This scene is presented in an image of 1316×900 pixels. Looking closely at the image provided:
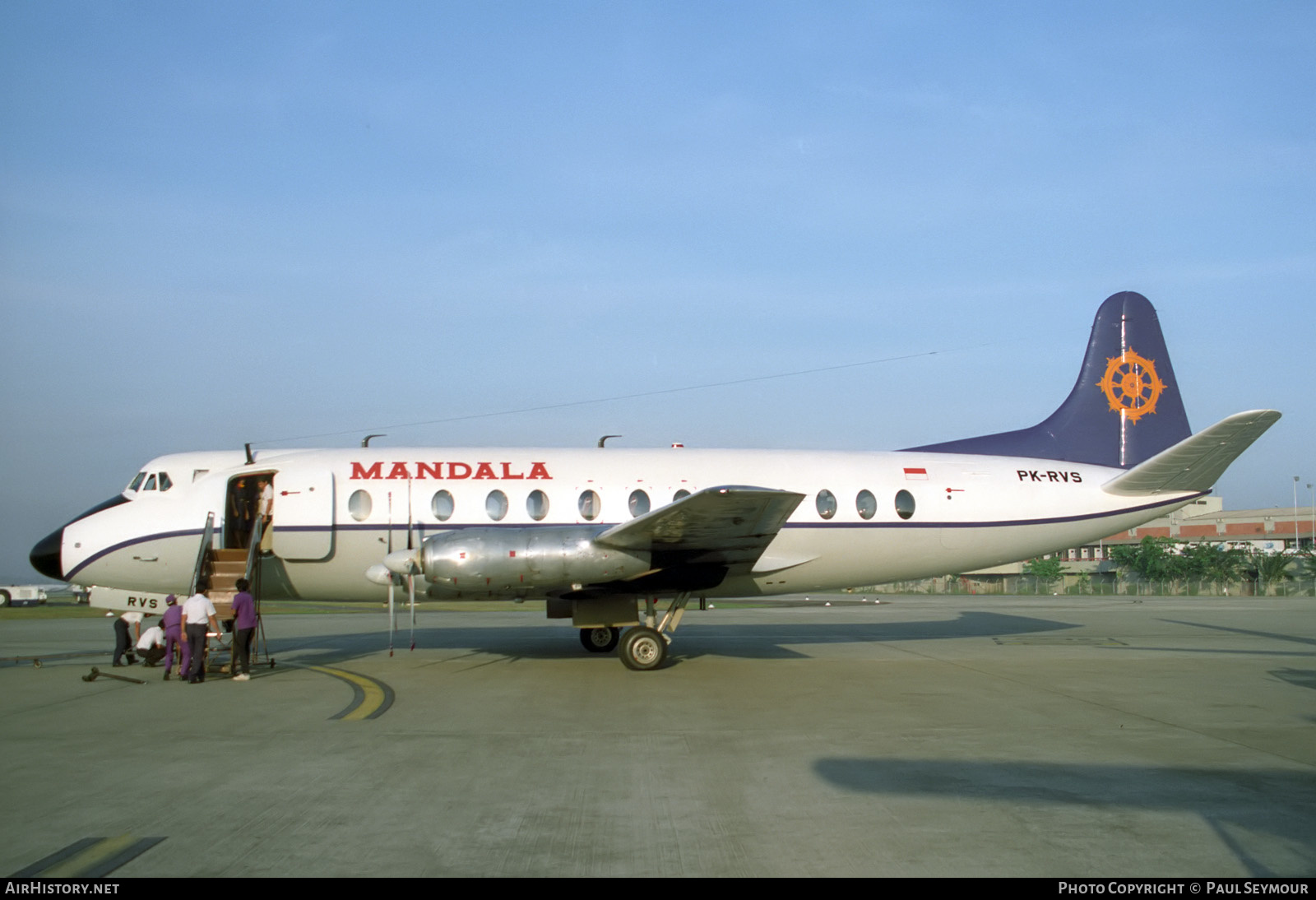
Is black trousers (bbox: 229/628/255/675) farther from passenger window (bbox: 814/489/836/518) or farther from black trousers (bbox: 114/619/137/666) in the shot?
passenger window (bbox: 814/489/836/518)

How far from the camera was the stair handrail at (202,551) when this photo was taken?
14484 millimetres

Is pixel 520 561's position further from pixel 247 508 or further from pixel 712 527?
pixel 247 508

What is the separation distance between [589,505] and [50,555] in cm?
841

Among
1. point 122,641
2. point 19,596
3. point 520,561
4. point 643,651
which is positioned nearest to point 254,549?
point 122,641

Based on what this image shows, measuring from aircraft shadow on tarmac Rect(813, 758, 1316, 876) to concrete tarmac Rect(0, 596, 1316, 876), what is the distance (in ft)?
0.10

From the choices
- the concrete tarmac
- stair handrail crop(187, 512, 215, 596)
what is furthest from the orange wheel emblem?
stair handrail crop(187, 512, 215, 596)

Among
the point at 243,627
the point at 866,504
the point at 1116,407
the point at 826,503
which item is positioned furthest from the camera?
the point at 1116,407

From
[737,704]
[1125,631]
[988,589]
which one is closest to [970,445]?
[1125,631]

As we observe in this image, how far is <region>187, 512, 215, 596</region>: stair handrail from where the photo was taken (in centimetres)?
1448

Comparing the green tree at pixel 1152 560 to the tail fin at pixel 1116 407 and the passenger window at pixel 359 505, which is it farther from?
the passenger window at pixel 359 505

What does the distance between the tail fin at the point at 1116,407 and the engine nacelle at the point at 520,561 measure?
7.75 metres

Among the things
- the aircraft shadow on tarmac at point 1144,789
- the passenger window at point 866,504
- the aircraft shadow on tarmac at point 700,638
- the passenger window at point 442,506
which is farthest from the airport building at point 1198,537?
the aircraft shadow on tarmac at point 1144,789

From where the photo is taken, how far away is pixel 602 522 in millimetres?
15203
